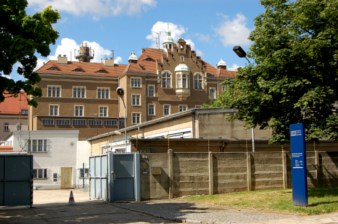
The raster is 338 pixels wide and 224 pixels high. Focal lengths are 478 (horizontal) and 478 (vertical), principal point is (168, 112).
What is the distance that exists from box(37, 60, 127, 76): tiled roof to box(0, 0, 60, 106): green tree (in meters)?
72.0

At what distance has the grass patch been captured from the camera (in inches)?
623

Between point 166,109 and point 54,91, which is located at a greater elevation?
point 54,91

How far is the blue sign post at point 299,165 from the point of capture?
54.0 feet

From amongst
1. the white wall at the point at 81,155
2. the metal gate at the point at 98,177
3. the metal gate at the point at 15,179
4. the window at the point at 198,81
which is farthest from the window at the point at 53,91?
the metal gate at the point at 15,179

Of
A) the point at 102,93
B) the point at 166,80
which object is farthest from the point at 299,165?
the point at 102,93

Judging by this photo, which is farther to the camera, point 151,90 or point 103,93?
point 103,93

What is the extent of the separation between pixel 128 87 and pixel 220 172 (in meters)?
66.1

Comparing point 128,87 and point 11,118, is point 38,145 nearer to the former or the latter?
point 128,87

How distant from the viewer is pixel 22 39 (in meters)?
15.5

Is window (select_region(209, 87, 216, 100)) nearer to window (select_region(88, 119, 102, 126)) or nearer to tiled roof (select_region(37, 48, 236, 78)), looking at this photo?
tiled roof (select_region(37, 48, 236, 78))

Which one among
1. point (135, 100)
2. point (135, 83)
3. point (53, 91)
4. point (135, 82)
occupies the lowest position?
point (135, 100)

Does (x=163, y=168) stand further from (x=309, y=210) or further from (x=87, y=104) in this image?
(x=87, y=104)

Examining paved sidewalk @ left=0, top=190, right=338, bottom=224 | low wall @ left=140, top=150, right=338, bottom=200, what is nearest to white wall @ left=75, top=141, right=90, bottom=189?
low wall @ left=140, top=150, right=338, bottom=200

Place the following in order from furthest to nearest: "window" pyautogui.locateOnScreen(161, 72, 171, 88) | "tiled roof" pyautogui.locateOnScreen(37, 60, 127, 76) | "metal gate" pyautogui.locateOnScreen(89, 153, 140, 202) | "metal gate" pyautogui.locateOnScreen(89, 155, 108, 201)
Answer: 1. "window" pyautogui.locateOnScreen(161, 72, 171, 88)
2. "tiled roof" pyautogui.locateOnScreen(37, 60, 127, 76)
3. "metal gate" pyautogui.locateOnScreen(89, 155, 108, 201)
4. "metal gate" pyautogui.locateOnScreen(89, 153, 140, 202)
